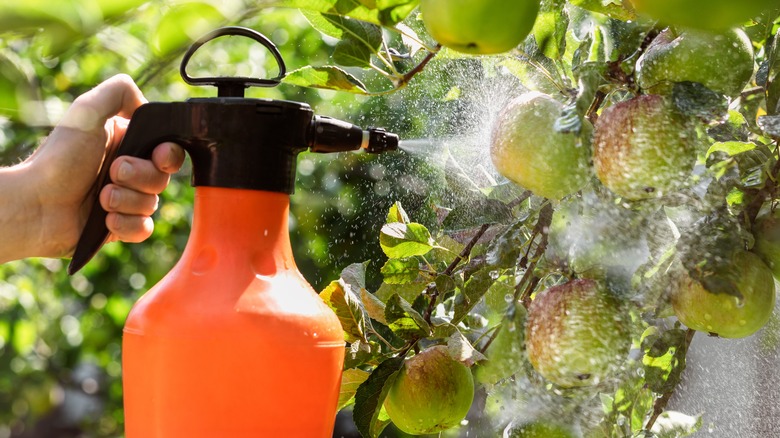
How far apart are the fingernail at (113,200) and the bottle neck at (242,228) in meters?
Result: 0.16

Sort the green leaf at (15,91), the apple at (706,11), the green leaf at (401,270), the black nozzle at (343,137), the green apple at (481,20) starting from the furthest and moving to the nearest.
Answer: the green leaf at (401,270) → the black nozzle at (343,137) → the green apple at (481,20) → the apple at (706,11) → the green leaf at (15,91)

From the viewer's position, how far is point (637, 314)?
61 cm

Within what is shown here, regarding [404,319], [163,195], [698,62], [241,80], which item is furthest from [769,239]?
[163,195]

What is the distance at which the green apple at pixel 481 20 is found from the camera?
1.46 feet

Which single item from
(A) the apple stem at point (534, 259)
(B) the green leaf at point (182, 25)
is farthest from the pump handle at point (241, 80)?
(B) the green leaf at point (182, 25)

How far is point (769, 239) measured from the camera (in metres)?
0.58

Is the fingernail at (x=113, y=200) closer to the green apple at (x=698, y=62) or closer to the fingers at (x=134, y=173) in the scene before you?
the fingers at (x=134, y=173)

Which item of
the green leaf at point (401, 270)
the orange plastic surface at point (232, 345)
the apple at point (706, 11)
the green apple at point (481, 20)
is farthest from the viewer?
the green leaf at point (401, 270)

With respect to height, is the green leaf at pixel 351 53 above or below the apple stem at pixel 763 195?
above

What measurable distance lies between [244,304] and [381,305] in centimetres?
18

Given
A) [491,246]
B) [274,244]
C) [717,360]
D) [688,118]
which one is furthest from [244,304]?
[717,360]

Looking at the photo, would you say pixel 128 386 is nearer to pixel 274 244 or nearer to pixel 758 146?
pixel 274 244

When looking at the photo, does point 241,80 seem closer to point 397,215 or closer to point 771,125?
point 397,215

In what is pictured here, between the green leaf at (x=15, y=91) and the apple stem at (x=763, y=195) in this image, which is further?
the apple stem at (x=763, y=195)
